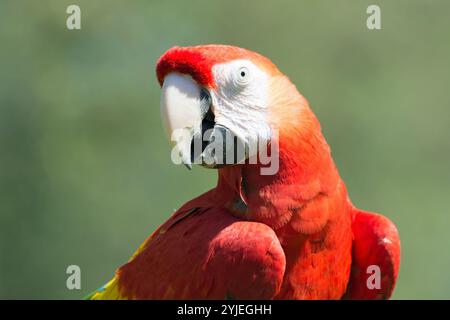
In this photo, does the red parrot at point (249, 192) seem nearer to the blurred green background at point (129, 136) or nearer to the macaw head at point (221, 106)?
the macaw head at point (221, 106)

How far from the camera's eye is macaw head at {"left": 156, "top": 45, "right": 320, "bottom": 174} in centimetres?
174

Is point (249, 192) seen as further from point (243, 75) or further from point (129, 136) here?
point (129, 136)

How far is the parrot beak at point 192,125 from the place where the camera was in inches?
68.1

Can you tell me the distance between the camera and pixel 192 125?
1.74 m

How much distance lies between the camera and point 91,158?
4500 mm

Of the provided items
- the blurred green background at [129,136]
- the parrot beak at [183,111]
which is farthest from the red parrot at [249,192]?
the blurred green background at [129,136]

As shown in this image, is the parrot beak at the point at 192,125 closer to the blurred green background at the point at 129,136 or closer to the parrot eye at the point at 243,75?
the parrot eye at the point at 243,75

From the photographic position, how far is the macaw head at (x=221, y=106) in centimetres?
174

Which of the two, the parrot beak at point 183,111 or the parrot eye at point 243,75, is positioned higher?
the parrot eye at point 243,75

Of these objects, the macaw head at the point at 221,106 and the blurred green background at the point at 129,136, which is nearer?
the macaw head at the point at 221,106

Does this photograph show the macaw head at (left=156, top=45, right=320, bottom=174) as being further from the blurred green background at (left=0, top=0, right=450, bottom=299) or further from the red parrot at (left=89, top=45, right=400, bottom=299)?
the blurred green background at (left=0, top=0, right=450, bottom=299)

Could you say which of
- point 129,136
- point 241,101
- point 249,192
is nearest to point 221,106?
point 241,101

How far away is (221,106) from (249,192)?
0.81ft
